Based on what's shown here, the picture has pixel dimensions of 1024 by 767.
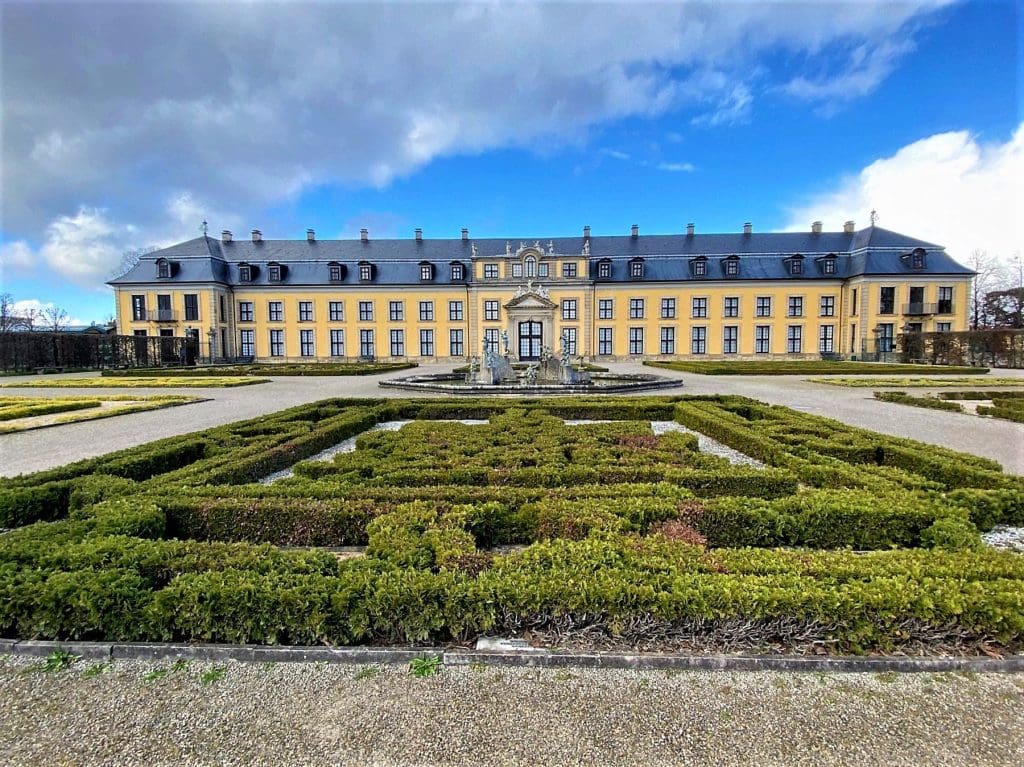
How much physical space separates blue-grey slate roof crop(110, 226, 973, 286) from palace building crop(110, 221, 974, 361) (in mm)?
130

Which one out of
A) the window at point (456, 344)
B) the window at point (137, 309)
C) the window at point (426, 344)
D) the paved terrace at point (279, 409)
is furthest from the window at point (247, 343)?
the paved terrace at point (279, 409)

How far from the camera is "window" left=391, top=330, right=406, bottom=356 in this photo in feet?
151

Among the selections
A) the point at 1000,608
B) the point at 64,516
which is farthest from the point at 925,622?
the point at 64,516

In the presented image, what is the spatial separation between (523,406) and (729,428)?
4.76 meters

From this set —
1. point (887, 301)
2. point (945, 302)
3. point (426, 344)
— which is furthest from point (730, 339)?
point (426, 344)

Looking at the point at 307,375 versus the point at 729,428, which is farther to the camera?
the point at 307,375

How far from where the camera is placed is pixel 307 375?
26469 mm

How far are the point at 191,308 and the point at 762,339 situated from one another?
163ft

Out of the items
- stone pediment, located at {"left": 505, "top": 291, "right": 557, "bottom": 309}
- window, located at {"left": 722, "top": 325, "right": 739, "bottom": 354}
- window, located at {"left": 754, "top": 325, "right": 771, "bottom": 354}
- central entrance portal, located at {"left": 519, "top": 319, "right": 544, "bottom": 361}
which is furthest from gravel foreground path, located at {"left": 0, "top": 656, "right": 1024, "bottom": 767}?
window, located at {"left": 754, "top": 325, "right": 771, "bottom": 354}

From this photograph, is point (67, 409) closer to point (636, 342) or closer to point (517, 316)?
point (517, 316)

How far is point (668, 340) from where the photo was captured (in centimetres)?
4453

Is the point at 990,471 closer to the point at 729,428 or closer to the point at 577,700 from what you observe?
the point at 729,428

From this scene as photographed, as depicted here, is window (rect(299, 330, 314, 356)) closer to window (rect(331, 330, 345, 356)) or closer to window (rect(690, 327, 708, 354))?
window (rect(331, 330, 345, 356))

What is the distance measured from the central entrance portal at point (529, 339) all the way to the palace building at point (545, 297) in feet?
0.39
